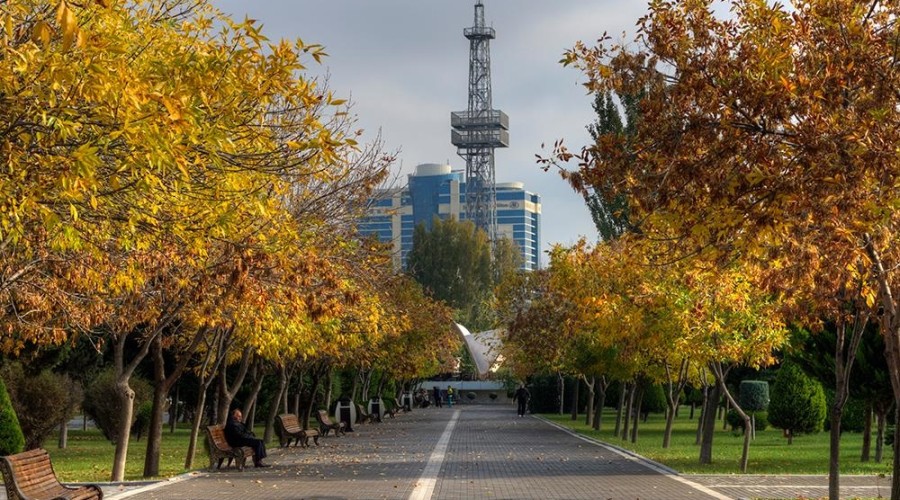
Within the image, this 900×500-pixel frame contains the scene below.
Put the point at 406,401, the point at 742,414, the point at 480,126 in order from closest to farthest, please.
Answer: the point at 742,414, the point at 406,401, the point at 480,126

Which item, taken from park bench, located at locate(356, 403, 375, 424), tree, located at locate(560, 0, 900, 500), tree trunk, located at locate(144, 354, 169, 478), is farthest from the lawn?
tree, located at locate(560, 0, 900, 500)

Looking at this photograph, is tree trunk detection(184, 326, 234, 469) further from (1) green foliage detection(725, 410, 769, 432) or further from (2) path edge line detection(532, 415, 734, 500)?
(1) green foliage detection(725, 410, 769, 432)

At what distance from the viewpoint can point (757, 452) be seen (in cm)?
2967

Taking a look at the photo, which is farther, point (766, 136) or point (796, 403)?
point (796, 403)

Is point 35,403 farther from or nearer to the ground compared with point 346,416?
farther from the ground

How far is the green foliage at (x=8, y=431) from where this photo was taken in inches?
938

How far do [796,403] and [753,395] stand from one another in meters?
12.8

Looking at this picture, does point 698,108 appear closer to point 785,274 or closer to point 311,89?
point 785,274

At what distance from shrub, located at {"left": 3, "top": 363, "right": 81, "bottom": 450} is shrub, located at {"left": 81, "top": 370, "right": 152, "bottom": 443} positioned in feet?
13.8

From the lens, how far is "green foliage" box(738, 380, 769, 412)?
4748 centimetres

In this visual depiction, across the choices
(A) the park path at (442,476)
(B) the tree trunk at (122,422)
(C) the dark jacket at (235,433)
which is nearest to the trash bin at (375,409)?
(A) the park path at (442,476)

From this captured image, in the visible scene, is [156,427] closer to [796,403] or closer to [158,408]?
A: [158,408]

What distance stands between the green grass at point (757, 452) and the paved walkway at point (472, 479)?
105cm

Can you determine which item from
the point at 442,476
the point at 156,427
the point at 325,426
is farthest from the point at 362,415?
the point at 156,427
